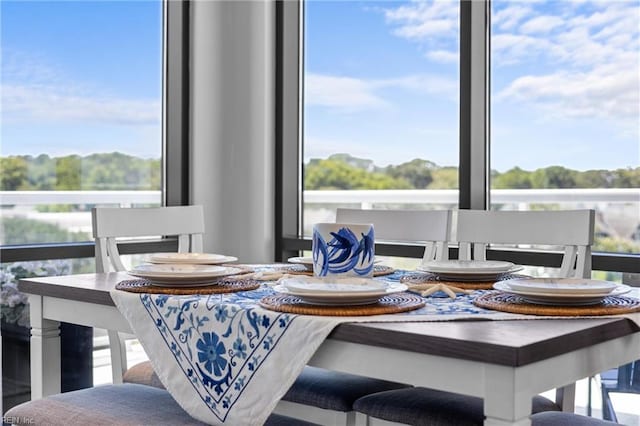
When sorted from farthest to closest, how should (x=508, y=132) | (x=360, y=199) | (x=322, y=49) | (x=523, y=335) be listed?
(x=360, y=199)
(x=322, y=49)
(x=508, y=132)
(x=523, y=335)

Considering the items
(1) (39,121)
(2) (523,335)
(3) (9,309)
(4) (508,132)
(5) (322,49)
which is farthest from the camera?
(5) (322,49)

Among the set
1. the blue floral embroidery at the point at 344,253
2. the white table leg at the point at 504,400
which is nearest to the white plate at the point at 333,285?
the blue floral embroidery at the point at 344,253

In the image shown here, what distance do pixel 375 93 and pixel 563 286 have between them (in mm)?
2593

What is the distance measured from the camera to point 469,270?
1.71 m

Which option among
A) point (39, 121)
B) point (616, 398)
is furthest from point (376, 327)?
point (39, 121)

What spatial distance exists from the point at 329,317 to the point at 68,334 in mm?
1926

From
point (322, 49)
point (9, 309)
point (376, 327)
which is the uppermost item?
point (322, 49)

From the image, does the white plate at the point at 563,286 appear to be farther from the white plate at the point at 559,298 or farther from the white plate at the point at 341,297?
the white plate at the point at 341,297

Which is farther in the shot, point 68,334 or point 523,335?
point 68,334

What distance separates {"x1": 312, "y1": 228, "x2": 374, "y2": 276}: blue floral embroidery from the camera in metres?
1.57

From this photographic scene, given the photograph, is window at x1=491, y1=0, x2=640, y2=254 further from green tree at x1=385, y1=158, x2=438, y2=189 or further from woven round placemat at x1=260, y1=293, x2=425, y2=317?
woven round placemat at x1=260, y1=293, x2=425, y2=317

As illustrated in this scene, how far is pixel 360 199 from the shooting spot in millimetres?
4016

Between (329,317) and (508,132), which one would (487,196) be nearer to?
(508,132)

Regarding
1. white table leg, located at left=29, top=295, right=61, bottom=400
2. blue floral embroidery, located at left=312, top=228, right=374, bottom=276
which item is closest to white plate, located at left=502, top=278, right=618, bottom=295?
blue floral embroidery, located at left=312, top=228, right=374, bottom=276
